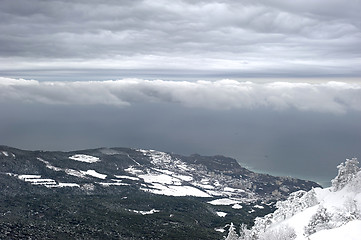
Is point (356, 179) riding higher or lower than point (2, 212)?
higher

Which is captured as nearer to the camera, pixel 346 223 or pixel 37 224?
pixel 346 223

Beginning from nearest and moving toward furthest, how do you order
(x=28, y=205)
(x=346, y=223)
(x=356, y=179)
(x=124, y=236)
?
(x=346, y=223) < (x=356, y=179) < (x=124, y=236) < (x=28, y=205)

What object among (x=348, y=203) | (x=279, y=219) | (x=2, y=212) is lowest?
(x=2, y=212)

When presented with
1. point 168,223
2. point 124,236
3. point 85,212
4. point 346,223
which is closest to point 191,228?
point 168,223

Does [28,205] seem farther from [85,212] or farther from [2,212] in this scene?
[85,212]

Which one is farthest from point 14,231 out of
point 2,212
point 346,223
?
point 346,223

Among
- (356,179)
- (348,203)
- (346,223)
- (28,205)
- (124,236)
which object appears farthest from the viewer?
(28,205)
